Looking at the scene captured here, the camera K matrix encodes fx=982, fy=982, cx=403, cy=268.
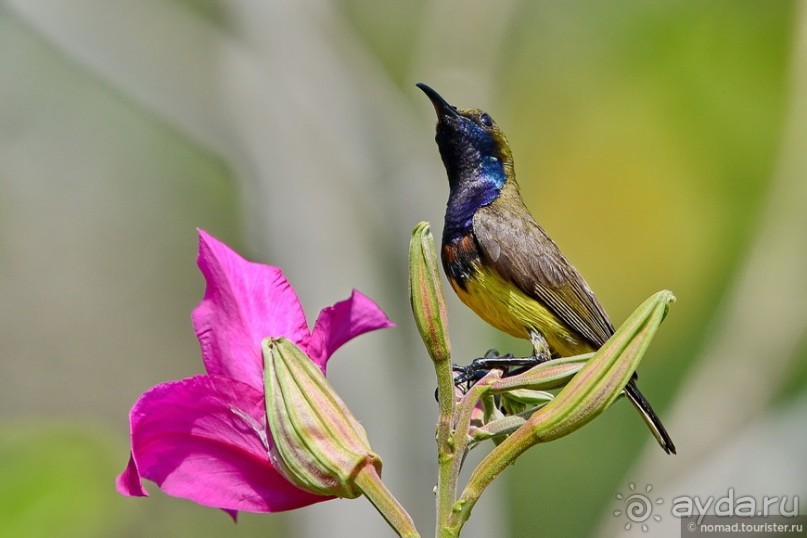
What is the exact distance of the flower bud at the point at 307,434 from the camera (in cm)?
102

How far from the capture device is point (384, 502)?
99 cm

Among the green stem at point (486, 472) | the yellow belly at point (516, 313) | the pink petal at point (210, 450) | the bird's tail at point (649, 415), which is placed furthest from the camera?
the yellow belly at point (516, 313)

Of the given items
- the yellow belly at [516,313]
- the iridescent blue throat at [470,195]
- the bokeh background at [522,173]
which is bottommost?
the yellow belly at [516,313]

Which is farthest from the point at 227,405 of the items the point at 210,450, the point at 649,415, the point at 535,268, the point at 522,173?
the point at 522,173

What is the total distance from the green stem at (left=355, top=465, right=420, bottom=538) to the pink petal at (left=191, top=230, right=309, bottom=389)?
0.17 metres

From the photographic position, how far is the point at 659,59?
26.2ft

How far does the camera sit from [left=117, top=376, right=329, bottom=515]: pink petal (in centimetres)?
104

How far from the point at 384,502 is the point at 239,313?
28 centimetres

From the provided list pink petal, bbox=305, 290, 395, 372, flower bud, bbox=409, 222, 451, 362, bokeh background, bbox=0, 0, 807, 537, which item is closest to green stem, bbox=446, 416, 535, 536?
flower bud, bbox=409, 222, 451, 362

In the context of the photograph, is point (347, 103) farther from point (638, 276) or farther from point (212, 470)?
point (212, 470)

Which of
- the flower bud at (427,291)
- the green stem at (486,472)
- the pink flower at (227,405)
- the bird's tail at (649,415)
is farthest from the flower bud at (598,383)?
the bird's tail at (649,415)

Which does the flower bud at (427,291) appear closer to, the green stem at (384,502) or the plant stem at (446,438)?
the plant stem at (446,438)

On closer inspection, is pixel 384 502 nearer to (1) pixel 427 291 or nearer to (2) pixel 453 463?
(2) pixel 453 463

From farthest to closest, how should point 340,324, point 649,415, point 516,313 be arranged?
point 516,313
point 649,415
point 340,324
